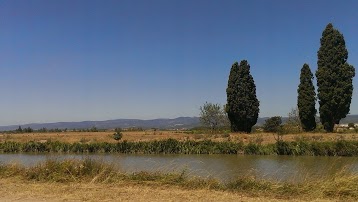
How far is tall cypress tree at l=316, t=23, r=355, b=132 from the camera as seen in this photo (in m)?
43.8

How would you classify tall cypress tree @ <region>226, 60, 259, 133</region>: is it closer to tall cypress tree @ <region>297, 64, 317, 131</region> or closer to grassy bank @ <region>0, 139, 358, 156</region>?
tall cypress tree @ <region>297, 64, 317, 131</region>

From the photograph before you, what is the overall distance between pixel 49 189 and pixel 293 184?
572 centimetres

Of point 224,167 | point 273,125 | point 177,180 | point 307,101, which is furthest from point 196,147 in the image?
point 177,180

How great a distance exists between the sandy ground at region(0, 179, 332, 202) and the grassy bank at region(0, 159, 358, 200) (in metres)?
0.38

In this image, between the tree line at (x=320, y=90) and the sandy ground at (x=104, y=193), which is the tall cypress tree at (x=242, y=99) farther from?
the sandy ground at (x=104, y=193)

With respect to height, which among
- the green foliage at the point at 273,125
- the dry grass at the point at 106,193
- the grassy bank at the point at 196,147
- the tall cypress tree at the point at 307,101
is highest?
the tall cypress tree at the point at 307,101

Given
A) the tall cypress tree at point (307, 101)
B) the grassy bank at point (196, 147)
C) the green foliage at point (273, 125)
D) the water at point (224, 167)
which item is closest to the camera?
the water at point (224, 167)

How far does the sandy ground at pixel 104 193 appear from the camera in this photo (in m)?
8.09

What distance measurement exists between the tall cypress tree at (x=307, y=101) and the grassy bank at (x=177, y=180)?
1500 inches

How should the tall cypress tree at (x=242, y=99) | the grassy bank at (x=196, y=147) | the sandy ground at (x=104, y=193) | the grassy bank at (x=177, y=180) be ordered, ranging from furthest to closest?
the tall cypress tree at (x=242, y=99)
the grassy bank at (x=196, y=147)
the grassy bank at (x=177, y=180)
the sandy ground at (x=104, y=193)

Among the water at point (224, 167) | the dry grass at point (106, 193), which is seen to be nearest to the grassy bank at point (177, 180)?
the dry grass at point (106, 193)

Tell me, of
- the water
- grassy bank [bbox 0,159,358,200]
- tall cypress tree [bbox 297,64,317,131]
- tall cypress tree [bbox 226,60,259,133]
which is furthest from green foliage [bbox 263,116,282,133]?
grassy bank [bbox 0,159,358,200]

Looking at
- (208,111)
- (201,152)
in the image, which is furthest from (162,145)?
(208,111)

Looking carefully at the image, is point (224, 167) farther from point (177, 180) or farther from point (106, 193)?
point (106, 193)
